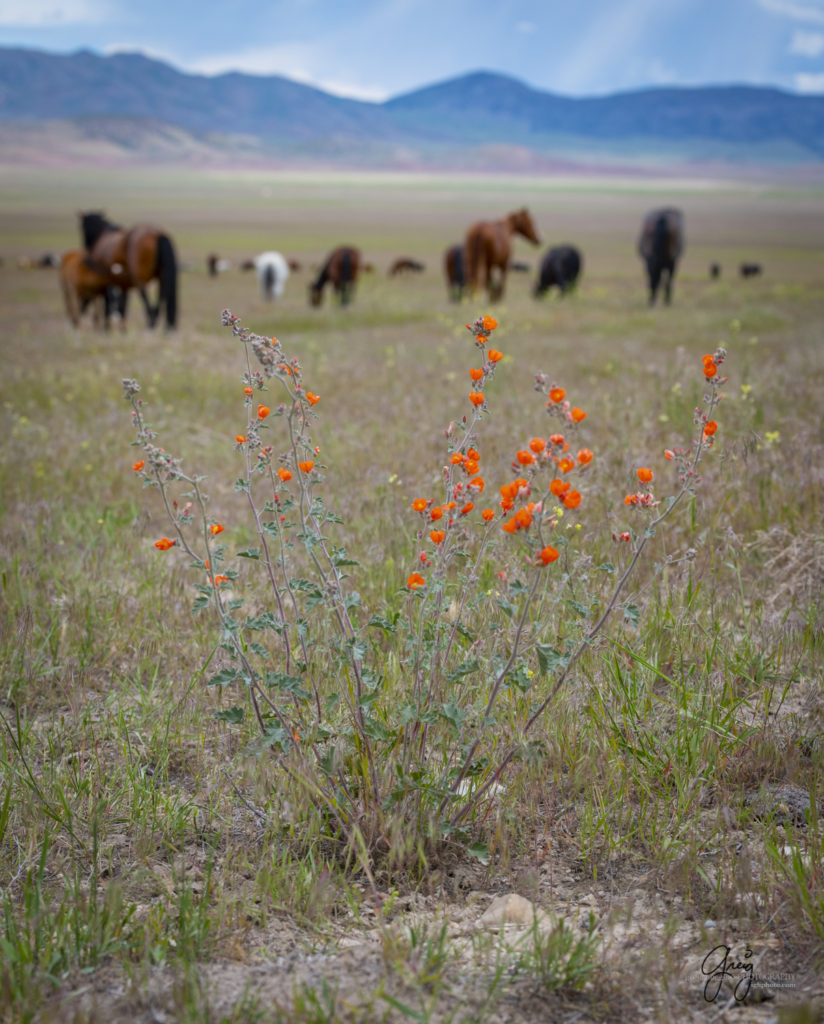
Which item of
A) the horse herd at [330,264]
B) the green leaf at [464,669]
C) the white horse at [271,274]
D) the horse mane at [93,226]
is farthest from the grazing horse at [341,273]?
the green leaf at [464,669]

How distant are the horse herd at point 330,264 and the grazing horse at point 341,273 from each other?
0.03 metres

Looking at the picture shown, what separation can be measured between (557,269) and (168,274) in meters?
11.6

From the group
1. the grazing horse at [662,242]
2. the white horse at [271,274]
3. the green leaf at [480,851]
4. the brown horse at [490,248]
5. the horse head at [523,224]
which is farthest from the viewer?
the white horse at [271,274]

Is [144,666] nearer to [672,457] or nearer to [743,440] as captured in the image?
[672,457]

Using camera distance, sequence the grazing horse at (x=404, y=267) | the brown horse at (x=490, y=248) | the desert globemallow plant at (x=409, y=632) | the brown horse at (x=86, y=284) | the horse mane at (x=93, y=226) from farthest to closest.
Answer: the grazing horse at (x=404, y=267), the brown horse at (x=490, y=248), the horse mane at (x=93, y=226), the brown horse at (x=86, y=284), the desert globemallow plant at (x=409, y=632)

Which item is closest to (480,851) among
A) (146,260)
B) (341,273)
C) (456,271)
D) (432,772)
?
(432,772)

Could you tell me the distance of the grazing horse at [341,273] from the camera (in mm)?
22312

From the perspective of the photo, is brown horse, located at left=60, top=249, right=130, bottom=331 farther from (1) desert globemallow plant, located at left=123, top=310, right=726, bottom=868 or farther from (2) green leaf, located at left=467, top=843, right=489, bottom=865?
(2) green leaf, located at left=467, top=843, right=489, bottom=865

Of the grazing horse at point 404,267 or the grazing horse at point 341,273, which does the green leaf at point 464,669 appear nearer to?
the grazing horse at point 341,273

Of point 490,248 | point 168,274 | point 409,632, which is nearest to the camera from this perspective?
point 409,632

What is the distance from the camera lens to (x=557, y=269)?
22.8m

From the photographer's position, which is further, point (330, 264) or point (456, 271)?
point (456, 271)

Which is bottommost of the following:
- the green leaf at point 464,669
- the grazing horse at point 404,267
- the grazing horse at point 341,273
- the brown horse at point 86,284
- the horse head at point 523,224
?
the green leaf at point 464,669

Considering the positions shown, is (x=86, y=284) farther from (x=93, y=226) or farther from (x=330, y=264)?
(x=330, y=264)
